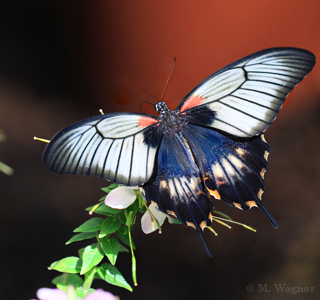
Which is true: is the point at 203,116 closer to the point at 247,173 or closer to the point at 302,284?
the point at 247,173

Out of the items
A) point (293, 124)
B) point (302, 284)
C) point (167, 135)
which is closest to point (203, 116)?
point (167, 135)

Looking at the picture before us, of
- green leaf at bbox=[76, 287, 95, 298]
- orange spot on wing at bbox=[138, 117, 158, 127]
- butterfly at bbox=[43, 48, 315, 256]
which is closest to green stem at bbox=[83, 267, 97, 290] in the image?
green leaf at bbox=[76, 287, 95, 298]

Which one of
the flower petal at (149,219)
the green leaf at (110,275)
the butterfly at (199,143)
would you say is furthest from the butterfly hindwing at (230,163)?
the green leaf at (110,275)

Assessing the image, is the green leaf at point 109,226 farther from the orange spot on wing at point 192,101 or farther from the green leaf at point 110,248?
the orange spot on wing at point 192,101

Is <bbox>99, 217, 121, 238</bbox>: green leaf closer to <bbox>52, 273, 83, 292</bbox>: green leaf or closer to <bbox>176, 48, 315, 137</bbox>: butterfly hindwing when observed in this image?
<bbox>52, 273, 83, 292</bbox>: green leaf

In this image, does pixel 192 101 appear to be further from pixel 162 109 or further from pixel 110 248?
pixel 110 248

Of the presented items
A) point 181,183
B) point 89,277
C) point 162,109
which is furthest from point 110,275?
point 162,109
